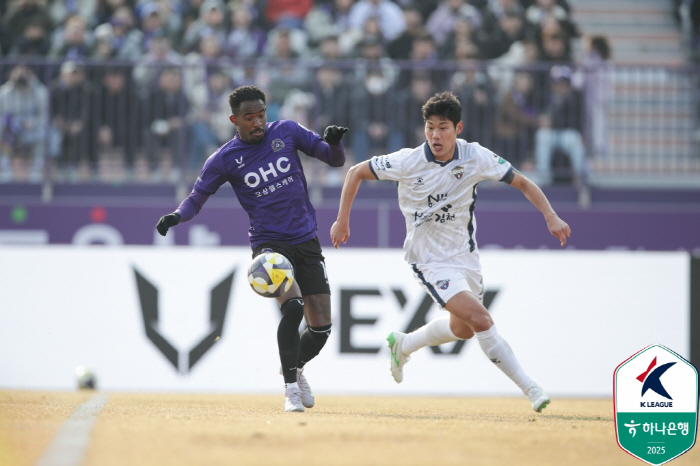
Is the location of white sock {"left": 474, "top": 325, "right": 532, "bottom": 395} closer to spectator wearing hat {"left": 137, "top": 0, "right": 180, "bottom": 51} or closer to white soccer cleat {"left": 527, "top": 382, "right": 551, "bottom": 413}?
white soccer cleat {"left": 527, "top": 382, "right": 551, "bottom": 413}

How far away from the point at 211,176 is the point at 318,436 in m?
2.69

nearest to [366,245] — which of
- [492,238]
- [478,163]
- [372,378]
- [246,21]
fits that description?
[492,238]

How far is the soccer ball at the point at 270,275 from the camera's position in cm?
705

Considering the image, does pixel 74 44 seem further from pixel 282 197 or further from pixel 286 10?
pixel 282 197

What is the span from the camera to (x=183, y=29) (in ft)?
48.3

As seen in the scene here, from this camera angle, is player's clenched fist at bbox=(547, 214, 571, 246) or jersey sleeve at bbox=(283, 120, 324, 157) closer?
player's clenched fist at bbox=(547, 214, 571, 246)

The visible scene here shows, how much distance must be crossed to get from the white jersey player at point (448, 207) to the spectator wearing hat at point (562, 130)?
596cm

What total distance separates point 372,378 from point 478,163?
3741mm

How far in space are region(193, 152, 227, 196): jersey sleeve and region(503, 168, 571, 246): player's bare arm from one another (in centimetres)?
223

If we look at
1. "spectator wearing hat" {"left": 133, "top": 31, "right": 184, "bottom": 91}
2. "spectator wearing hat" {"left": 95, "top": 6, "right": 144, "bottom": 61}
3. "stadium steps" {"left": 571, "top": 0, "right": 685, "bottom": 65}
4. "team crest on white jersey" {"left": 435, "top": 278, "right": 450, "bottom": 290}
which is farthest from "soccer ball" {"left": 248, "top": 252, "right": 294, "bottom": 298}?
"stadium steps" {"left": 571, "top": 0, "right": 685, "bottom": 65}

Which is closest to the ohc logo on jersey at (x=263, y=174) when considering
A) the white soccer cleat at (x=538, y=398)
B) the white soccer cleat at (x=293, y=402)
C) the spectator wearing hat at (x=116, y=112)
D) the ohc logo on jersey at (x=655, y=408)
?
the white soccer cleat at (x=293, y=402)

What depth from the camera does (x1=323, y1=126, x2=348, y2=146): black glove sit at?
7219 millimetres

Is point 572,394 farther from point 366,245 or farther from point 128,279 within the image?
point 128,279

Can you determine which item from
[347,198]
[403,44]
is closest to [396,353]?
[347,198]
